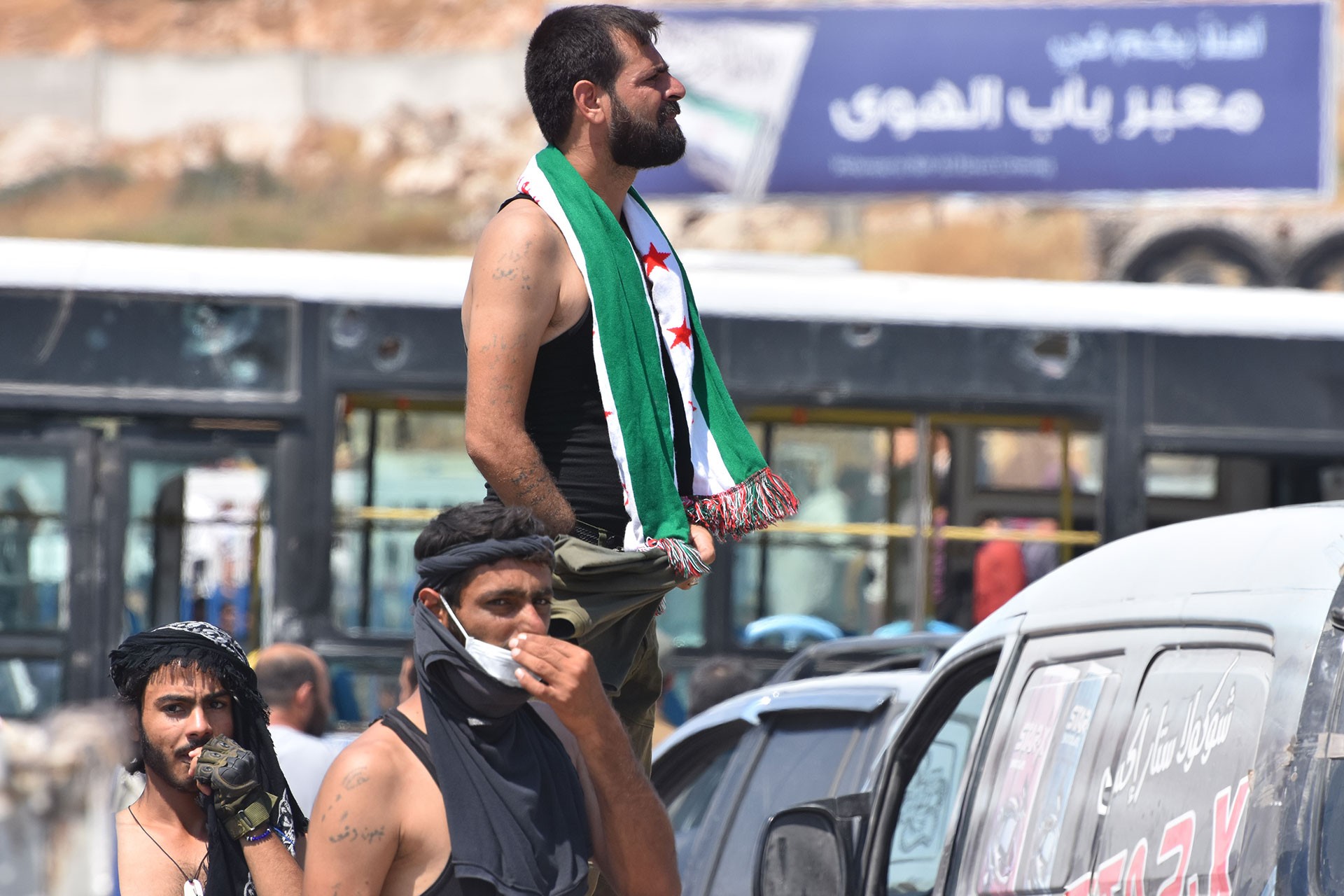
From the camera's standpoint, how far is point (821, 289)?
8250 mm

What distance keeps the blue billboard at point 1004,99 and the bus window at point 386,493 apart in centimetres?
905

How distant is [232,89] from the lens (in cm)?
4697

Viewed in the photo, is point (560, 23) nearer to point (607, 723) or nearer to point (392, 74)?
point (607, 723)

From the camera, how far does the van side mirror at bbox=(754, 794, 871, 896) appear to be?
3648mm

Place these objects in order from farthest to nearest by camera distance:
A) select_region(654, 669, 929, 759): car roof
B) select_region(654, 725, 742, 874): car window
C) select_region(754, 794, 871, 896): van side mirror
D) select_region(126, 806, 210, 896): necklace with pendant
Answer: select_region(654, 725, 742, 874): car window → select_region(654, 669, 929, 759): car roof → select_region(754, 794, 871, 896): van side mirror → select_region(126, 806, 210, 896): necklace with pendant

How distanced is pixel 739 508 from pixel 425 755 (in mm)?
848

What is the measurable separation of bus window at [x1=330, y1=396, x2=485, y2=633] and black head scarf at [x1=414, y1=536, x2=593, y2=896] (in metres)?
5.24

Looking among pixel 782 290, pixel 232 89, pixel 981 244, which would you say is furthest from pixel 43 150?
pixel 782 290

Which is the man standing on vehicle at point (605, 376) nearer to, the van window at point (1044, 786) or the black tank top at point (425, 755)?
the black tank top at point (425, 755)

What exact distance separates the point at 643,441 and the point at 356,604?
4981 mm

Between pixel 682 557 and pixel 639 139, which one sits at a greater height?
pixel 639 139

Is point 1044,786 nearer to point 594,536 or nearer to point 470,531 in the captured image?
point 594,536

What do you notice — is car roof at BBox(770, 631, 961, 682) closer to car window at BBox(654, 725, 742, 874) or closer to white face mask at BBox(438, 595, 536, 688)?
car window at BBox(654, 725, 742, 874)

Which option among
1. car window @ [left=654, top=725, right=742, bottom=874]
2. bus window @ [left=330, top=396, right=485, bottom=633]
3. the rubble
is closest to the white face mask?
car window @ [left=654, top=725, right=742, bottom=874]
